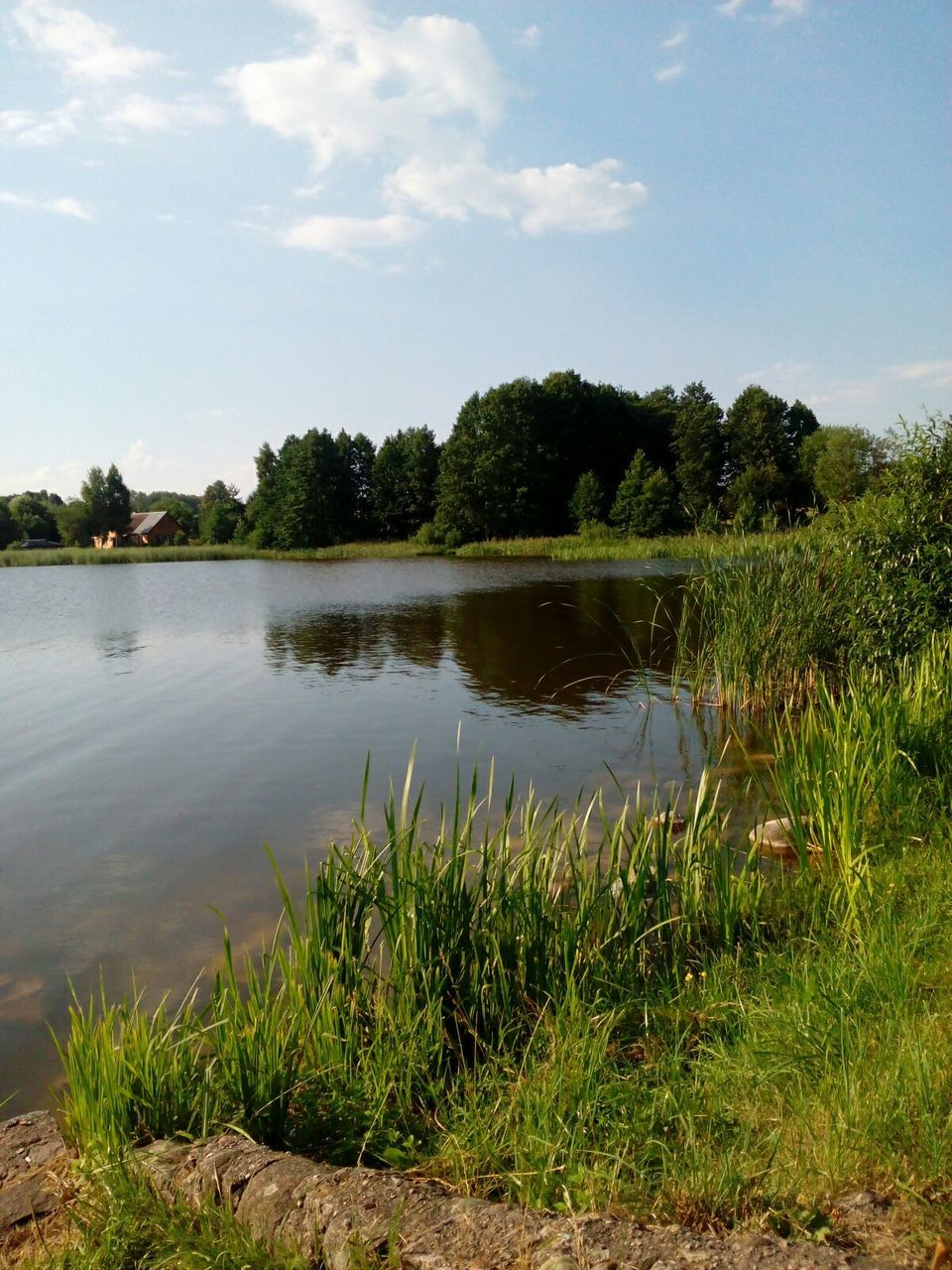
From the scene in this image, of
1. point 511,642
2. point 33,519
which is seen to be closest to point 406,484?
point 33,519

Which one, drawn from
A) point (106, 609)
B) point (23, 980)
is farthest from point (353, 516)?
point (23, 980)

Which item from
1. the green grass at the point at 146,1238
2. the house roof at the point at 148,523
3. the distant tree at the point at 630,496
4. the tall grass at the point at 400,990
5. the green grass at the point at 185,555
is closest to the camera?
the green grass at the point at 146,1238

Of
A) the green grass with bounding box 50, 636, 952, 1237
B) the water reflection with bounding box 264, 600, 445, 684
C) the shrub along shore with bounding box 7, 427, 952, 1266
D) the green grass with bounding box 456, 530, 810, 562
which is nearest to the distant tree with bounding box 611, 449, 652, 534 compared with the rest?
the green grass with bounding box 456, 530, 810, 562

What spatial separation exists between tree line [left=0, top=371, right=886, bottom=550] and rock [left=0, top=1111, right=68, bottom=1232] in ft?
169

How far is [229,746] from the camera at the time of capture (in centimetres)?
1050

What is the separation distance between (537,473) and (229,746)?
182ft

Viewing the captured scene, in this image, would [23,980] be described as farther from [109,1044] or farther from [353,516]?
[353,516]

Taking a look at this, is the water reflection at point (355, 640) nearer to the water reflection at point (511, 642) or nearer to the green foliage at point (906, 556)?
the water reflection at point (511, 642)

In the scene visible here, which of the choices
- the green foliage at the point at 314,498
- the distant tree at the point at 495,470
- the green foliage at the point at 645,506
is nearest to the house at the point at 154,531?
the green foliage at the point at 314,498

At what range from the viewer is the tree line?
202ft

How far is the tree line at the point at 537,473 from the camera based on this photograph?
61.4m

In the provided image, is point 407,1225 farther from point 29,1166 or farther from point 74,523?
point 74,523

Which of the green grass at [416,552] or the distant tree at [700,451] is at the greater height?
the distant tree at [700,451]

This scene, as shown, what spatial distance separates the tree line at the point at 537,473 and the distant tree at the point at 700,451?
0.12 meters
